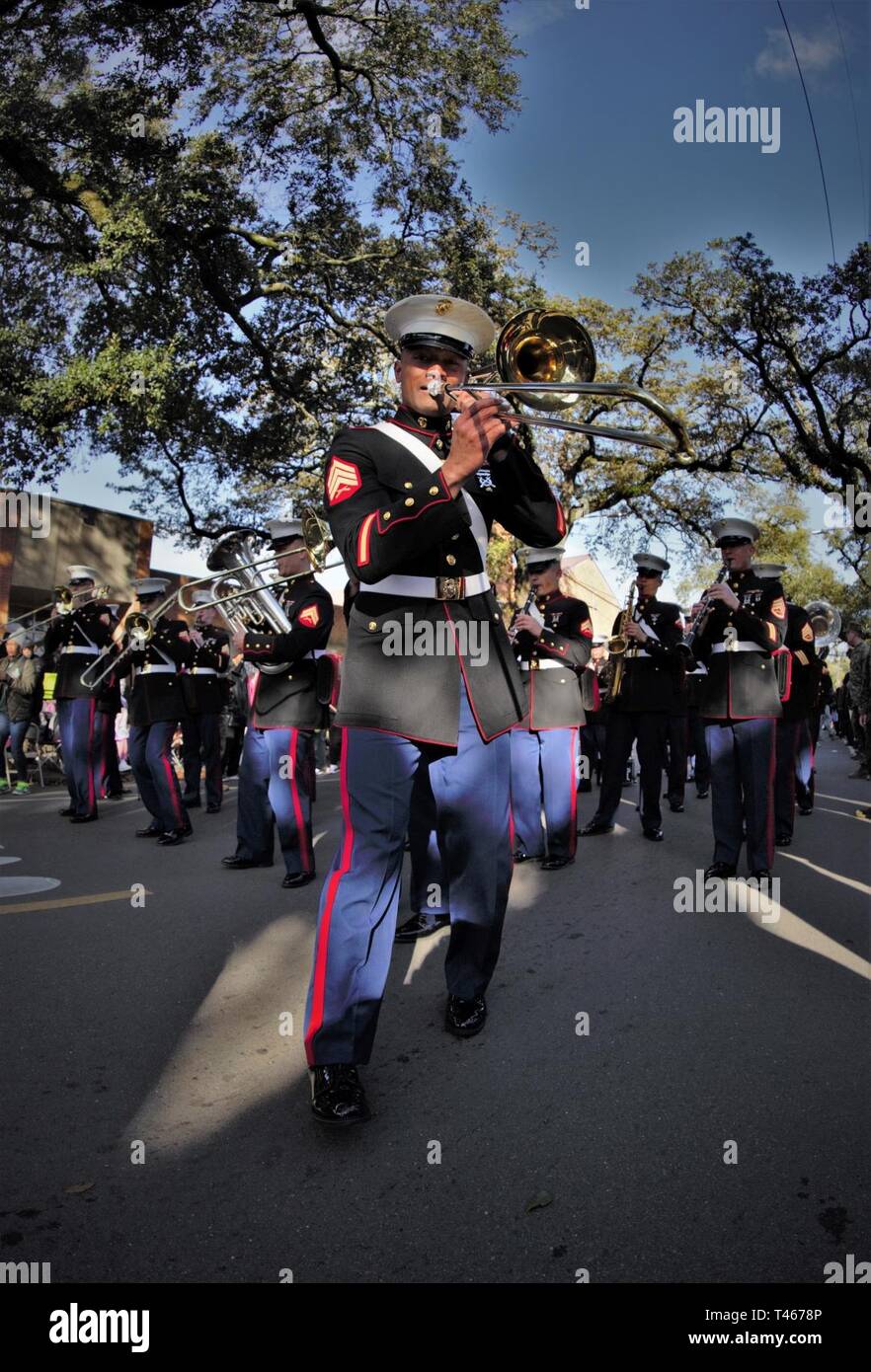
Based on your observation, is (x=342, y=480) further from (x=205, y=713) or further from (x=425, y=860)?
(x=205, y=713)

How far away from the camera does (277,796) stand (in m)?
6.14

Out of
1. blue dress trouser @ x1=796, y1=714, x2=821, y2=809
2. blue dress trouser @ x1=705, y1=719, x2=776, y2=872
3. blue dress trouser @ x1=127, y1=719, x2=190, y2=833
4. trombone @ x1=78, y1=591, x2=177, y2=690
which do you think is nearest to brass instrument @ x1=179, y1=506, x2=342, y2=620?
trombone @ x1=78, y1=591, x2=177, y2=690

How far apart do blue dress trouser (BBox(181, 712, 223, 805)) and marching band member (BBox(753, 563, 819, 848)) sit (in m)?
5.77

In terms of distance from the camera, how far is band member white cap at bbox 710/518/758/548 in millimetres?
6371

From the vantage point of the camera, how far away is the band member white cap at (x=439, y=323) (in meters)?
3.15

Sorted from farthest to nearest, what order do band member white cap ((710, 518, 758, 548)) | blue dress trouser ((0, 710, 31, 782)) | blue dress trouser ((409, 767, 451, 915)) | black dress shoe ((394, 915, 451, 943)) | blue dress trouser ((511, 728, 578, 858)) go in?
blue dress trouser ((0, 710, 31, 782)) < blue dress trouser ((511, 728, 578, 858)) < band member white cap ((710, 518, 758, 548)) < blue dress trouser ((409, 767, 451, 915)) < black dress shoe ((394, 915, 451, 943))

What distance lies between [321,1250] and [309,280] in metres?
16.7

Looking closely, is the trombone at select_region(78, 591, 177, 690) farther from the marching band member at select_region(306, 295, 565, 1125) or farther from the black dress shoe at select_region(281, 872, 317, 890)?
the marching band member at select_region(306, 295, 565, 1125)

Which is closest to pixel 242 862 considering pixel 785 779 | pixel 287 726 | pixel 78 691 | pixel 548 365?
pixel 287 726

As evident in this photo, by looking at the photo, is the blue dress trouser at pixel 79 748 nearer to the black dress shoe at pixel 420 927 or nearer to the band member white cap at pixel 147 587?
the band member white cap at pixel 147 587

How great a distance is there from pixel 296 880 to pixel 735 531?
11.6ft

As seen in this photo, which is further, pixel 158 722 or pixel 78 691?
pixel 78 691
